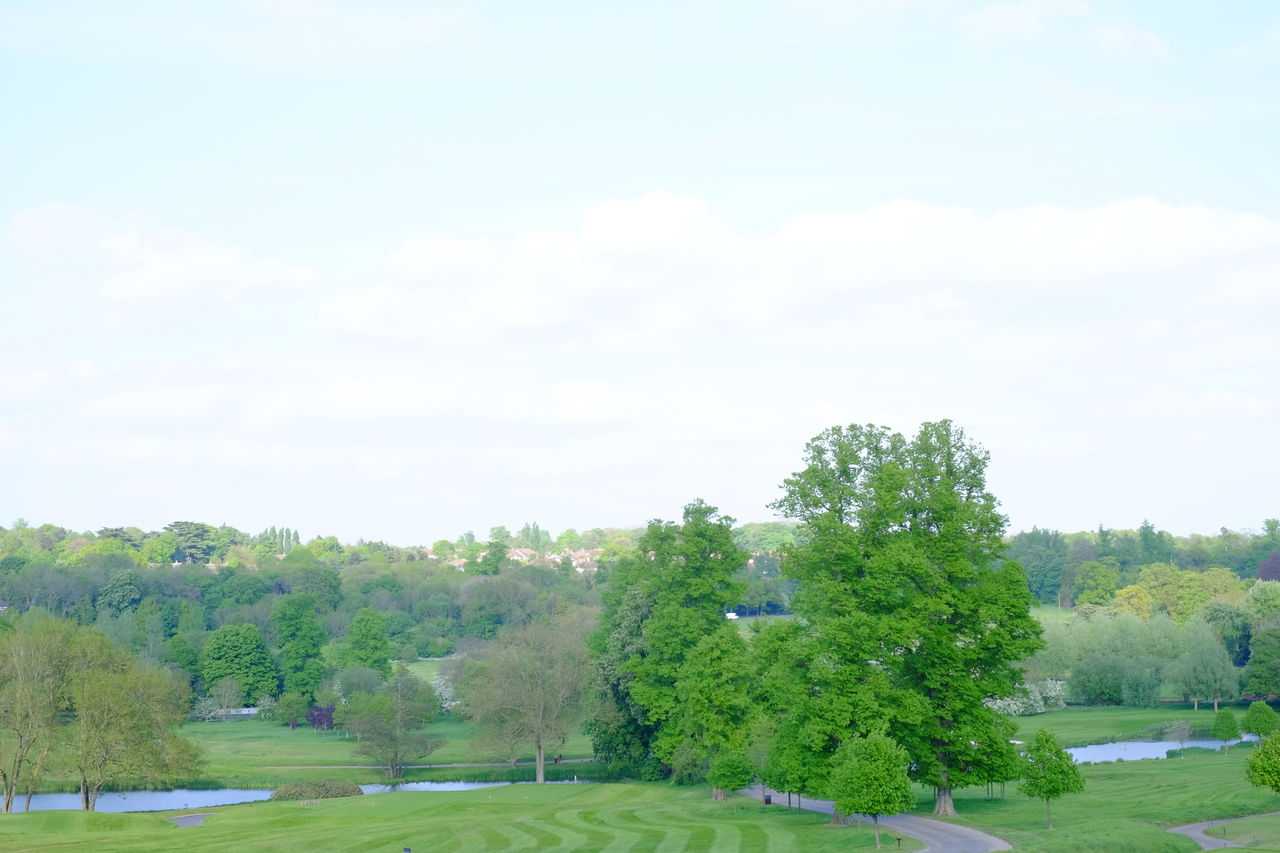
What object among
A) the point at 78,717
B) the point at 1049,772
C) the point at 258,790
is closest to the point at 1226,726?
the point at 1049,772

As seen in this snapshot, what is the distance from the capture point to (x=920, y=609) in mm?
43125

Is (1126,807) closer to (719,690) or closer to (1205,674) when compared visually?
(719,690)

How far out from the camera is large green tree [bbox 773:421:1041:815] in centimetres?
4291

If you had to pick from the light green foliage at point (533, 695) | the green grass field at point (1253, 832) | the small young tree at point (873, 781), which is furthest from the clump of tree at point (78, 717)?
the green grass field at point (1253, 832)

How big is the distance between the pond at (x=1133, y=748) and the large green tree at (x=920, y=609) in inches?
1375

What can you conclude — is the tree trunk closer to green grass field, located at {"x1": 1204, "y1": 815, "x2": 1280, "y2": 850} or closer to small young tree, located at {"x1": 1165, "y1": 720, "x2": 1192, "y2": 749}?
green grass field, located at {"x1": 1204, "y1": 815, "x2": 1280, "y2": 850}

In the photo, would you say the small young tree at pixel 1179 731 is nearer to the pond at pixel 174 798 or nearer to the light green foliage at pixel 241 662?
the pond at pixel 174 798

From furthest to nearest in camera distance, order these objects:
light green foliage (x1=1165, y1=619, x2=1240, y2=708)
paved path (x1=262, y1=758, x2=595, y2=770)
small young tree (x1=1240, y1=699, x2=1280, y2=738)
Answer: light green foliage (x1=1165, y1=619, x2=1240, y2=708), paved path (x1=262, y1=758, x2=595, y2=770), small young tree (x1=1240, y1=699, x2=1280, y2=738)

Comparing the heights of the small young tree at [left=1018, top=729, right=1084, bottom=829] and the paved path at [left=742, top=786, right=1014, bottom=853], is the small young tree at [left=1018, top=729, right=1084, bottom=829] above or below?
above

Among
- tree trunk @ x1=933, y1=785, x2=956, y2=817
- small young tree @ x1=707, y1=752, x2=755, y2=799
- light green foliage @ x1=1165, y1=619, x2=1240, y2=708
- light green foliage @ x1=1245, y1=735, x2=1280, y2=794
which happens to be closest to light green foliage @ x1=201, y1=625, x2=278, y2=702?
small young tree @ x1=707, y1=752, x2=755, y2=799

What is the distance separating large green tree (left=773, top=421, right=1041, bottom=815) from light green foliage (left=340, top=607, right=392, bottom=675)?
7678cm

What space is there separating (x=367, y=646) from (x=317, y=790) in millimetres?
48151

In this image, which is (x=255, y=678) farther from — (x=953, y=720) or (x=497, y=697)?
(x=953, y=720)

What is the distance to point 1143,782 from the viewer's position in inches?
2041
